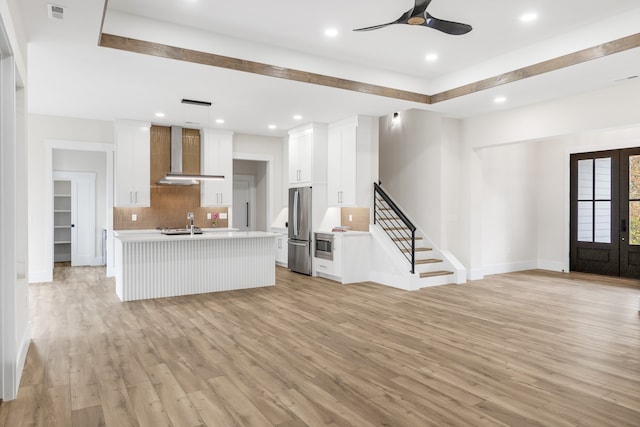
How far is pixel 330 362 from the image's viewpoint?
349cm

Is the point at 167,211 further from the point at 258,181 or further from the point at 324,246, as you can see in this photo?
the point at 324,246

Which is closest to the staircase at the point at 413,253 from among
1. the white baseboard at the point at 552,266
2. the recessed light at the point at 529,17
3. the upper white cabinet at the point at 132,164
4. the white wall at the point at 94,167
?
the white baseboard at the point at 552,266

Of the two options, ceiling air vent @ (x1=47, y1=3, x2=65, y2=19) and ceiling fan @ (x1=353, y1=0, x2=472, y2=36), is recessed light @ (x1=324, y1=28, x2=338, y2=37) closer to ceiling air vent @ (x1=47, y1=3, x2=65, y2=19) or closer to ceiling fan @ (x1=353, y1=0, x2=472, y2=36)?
ceiling fan @ (x1=353, y1=0, x2=472, y2=36)

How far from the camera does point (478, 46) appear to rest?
16.8ft

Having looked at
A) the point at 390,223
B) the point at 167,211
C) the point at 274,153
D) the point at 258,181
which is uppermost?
the point at 274,153

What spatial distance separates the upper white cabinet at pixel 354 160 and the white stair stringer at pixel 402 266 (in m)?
0.67

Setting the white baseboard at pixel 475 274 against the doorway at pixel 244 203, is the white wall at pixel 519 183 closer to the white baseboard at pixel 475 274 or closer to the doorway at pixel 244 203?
the white baseboard at pixel 475 274

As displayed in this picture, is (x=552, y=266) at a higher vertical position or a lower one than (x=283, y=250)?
lower

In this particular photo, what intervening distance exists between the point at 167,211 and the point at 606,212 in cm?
867

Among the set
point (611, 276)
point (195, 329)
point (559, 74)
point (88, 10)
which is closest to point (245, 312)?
point (195, 329)

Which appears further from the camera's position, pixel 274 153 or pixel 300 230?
pixel 274 153

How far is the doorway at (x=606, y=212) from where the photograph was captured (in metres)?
7.75

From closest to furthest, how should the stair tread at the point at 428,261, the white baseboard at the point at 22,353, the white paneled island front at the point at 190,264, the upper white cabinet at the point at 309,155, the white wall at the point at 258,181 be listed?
the white baseboard at the point at 22,353
the white paneled island front at the point at 190,264
the stair tread at the point at 428,261
the upper white cabinet at the point at 309,155
the white wall at the point at 258,181

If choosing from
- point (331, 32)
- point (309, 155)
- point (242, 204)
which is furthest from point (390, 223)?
point (331, 32)
